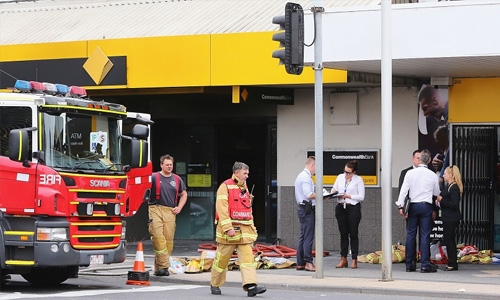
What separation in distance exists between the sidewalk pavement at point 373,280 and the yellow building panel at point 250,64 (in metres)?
3.59

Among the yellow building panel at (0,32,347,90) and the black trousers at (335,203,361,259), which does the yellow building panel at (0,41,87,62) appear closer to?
the yellow building panel at (0,32,347,90)

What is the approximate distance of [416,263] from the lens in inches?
749

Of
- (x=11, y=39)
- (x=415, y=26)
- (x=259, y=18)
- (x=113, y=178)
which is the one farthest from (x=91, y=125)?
(x=11, y=39)

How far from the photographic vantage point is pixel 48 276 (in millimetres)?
16406

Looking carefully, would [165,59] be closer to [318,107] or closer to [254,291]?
[318,107]

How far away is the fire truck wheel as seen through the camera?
53.7 feet

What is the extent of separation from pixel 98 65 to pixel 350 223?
6.66 m

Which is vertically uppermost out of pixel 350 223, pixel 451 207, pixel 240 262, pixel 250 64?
pixel 250 64

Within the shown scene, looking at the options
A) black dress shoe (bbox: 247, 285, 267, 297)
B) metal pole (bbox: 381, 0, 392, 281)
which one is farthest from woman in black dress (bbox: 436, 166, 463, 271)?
black dress shoe (bbox: 247, 285, 267, 297)

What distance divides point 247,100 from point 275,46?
1347mm

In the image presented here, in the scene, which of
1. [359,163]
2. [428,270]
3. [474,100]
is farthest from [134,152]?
[474,100]

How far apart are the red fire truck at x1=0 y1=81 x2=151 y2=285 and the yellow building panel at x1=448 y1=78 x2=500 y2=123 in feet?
24.3

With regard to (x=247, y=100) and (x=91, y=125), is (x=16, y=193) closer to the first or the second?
(x=91, y=125)

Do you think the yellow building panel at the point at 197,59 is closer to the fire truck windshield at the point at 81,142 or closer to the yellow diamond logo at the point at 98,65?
the yellow diamond logo at the point at 98,65
